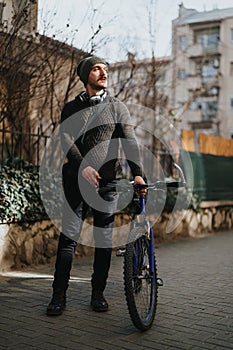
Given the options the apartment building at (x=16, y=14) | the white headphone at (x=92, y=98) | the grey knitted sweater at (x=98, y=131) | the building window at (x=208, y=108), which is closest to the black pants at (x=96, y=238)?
the grey knitted sweater at (x=98, y=131)

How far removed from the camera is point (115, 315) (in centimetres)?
434

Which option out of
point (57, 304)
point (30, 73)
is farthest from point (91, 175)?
point (30, 73)

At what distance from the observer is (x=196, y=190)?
1113 centimetres

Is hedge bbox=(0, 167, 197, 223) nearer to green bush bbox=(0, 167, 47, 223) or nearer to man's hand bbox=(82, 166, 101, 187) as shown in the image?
green bush bbox=(0, 167, 47, 223)

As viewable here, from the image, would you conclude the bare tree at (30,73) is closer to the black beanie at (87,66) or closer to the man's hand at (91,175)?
the black beanie at (87,66)

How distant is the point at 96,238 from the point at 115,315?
66 cm

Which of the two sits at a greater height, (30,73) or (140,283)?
(30,73)

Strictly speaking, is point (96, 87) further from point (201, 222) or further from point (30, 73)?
point (201, 222)

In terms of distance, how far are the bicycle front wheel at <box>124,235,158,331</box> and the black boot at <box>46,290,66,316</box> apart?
2.41 ft

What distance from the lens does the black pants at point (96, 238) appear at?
4.36m

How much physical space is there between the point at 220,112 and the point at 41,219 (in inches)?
1521

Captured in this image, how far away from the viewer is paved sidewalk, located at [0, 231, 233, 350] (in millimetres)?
3656

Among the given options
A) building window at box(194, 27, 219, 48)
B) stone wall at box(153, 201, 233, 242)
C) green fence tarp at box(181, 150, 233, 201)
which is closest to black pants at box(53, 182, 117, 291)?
stone wall at box(153, 201, 233, 242)

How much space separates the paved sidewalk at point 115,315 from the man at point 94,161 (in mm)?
319
